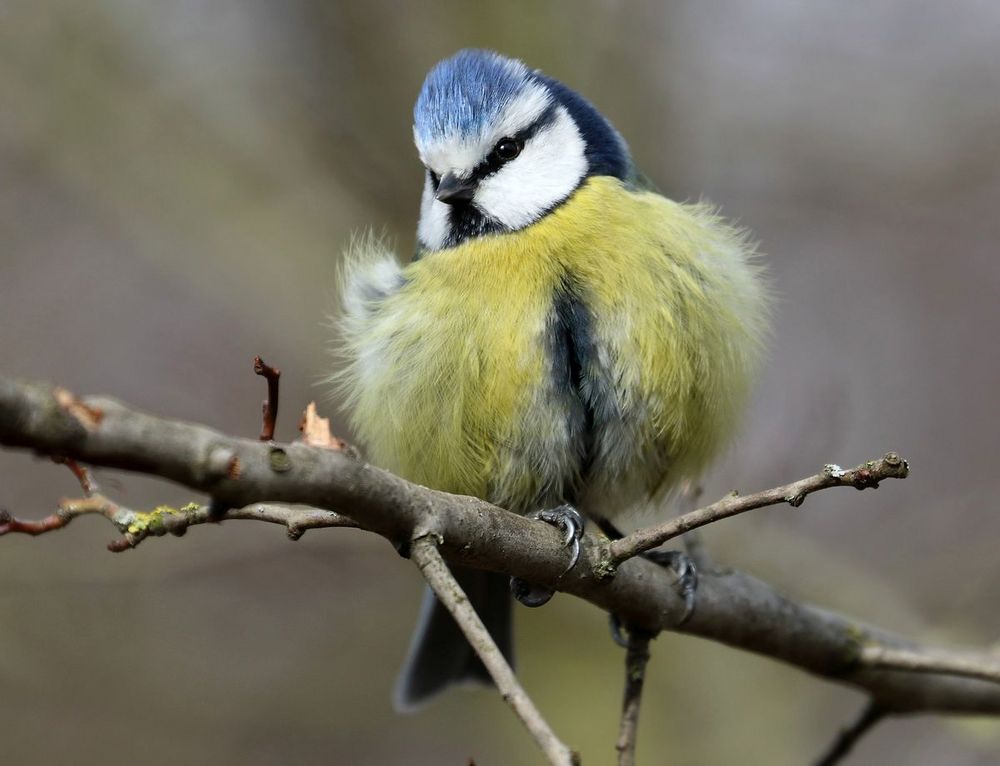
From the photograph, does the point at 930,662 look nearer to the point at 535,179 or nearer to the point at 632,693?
the point at 632,693

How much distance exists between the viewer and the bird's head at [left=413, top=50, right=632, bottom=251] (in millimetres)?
2869

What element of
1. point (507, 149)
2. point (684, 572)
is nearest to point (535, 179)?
point (507, 149)

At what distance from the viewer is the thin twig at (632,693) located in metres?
2.00

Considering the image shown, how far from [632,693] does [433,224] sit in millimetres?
1369

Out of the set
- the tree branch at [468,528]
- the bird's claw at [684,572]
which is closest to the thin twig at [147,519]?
the tree branch at [468,528]

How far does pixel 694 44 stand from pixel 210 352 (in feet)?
8.91

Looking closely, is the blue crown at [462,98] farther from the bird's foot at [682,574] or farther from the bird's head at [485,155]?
the bird's foot at [682,574]

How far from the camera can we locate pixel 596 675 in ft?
14.8

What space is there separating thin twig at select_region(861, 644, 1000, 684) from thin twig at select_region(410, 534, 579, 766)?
117 centimetres

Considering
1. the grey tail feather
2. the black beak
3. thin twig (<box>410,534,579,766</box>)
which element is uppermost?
the black beak

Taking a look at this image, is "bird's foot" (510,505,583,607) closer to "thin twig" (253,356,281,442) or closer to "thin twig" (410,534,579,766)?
"thin twig" (410,534,579,766)

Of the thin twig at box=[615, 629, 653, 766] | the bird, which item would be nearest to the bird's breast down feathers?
the bird

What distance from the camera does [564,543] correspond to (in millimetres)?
2076

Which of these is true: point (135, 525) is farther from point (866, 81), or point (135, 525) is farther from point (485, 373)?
point (866, 81)
